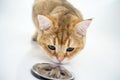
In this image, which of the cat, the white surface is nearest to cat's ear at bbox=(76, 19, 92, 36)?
the cat

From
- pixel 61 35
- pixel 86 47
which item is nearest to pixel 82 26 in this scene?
pixel 61 35

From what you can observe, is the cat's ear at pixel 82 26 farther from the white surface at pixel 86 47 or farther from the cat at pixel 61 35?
the white surface at pixel 86 47

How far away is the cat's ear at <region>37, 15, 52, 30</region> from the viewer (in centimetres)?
65

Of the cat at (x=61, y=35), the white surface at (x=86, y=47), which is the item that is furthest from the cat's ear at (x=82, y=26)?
the white surface at (x=86, y=47)

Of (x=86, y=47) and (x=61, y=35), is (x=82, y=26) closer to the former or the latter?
(x=61, y=35)

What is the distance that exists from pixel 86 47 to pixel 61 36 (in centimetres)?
19

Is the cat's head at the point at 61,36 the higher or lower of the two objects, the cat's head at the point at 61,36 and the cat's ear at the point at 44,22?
the lower

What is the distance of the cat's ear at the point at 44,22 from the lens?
65 centimetres

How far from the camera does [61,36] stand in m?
0.66

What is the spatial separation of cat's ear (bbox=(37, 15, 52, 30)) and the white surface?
3.7 inches

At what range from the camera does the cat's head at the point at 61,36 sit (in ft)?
2.14
